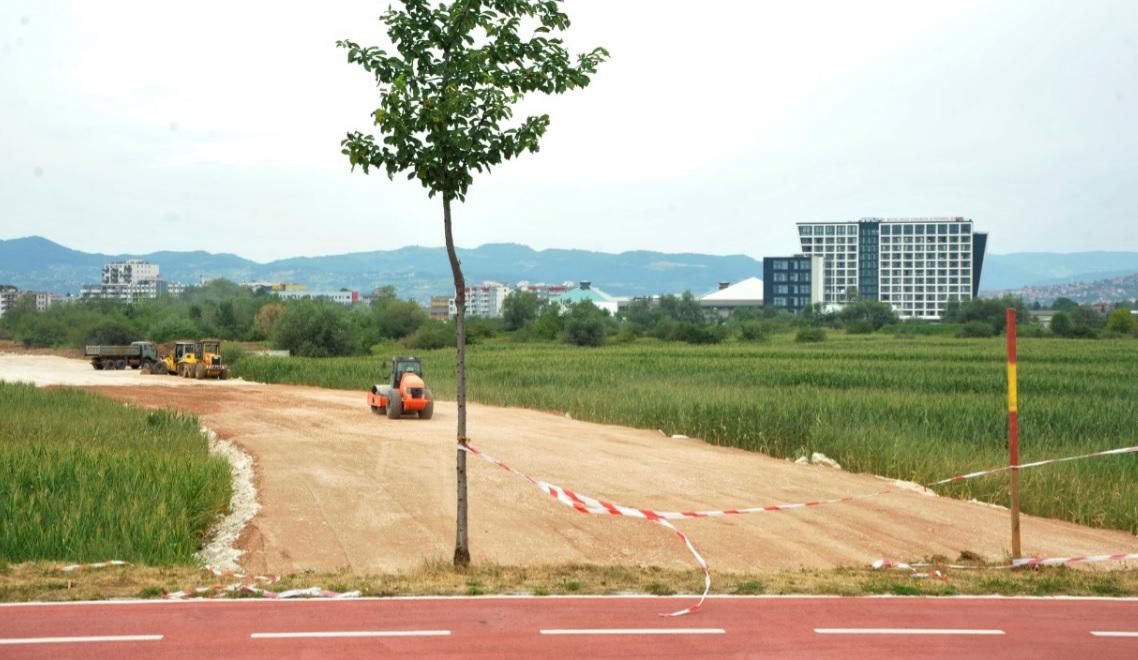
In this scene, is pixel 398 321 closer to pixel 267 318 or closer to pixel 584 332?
pixel 267 318

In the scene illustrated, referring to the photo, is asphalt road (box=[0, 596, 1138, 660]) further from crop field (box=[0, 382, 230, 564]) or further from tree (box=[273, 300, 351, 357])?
tree (box=[273, 300, 351, 357])

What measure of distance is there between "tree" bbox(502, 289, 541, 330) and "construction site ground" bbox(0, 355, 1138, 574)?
4011 inches

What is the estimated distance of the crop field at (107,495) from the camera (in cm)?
1220

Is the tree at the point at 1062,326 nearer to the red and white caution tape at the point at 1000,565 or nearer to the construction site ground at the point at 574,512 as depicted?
the construction site ground at the point at 574,512

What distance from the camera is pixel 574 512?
54.3ft

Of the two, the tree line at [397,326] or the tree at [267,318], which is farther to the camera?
the tree at [267,318]

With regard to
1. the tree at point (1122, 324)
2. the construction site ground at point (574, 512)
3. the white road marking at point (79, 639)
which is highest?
the tree at point (1122, 324)

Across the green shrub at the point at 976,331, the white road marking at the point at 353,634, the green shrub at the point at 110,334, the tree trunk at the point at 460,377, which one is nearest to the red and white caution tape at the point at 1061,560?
the tree trunk at the point at 460,377

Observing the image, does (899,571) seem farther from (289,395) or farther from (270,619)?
(289,395)

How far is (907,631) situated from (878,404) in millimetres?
23371

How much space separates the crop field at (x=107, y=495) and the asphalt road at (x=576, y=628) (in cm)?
314

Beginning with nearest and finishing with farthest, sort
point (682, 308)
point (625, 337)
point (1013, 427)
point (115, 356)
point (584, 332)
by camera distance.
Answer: point (1013, 427) → point (115, 356) → point (584, 332) → point (625, 337) → point (682, 308)

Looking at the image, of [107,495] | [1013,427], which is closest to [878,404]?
[1013,427]

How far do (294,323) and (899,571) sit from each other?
2778 inches
